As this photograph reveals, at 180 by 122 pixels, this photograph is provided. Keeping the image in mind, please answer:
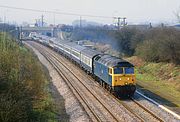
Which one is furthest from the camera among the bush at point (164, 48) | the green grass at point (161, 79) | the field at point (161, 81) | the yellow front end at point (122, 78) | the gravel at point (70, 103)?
the bush at point (164, 48)

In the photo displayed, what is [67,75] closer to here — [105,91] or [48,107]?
[105,91]

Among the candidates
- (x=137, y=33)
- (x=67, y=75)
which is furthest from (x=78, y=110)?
(x=137, y=33)

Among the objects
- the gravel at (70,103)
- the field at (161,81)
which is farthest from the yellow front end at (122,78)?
the gravel at (70,103)

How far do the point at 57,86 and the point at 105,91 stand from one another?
6.18 metres

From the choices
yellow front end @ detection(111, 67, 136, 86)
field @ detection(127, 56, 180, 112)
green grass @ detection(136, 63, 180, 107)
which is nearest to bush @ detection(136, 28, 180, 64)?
field @ detection(127, 56, 180, 112)

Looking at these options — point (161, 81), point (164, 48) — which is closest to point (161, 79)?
point (161, 81)

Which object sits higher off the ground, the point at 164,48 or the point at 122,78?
the point at 164,48

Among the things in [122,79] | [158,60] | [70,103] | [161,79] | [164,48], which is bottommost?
[70,103]

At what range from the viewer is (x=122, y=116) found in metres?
22.2

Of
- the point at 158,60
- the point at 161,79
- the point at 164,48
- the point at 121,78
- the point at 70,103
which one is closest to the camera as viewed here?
the point at 70,103

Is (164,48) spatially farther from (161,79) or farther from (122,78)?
(122,78)

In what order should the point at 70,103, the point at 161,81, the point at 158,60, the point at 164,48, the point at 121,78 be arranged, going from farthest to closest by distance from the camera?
1. the point at 158,60
2. the point at 164,48
3. the point at 161,81
4. the point at 121,78
5. the point at 70,103

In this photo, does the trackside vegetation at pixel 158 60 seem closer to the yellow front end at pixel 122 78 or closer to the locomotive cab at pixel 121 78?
the locomotive cab at pixel 121 78

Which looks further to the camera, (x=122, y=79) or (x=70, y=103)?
(x=122, y=79)
